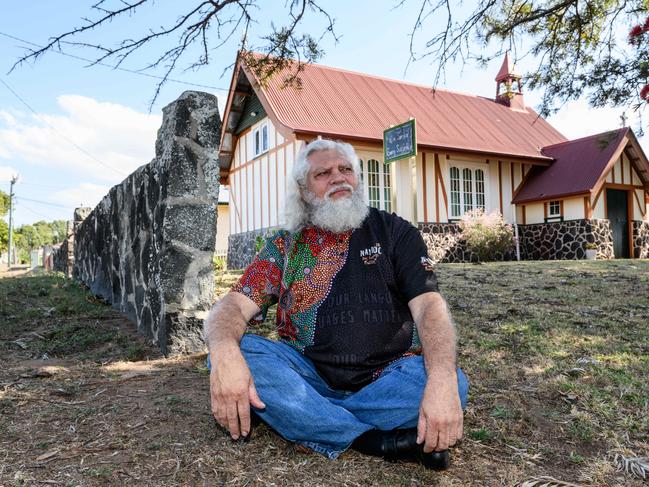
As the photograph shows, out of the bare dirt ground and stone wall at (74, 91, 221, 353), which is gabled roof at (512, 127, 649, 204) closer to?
the bare dirt ground

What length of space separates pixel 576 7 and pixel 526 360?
13.2 ft

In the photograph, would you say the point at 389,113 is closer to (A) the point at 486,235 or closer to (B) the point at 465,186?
(B) the point at 465,186

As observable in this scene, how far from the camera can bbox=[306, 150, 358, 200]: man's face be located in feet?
8.89

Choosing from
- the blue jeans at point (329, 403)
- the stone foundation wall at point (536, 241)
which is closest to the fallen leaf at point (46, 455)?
the blue jeans at point (329, 403)

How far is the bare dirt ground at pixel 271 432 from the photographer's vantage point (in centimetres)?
216

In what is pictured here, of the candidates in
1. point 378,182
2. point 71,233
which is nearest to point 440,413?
point 71,233

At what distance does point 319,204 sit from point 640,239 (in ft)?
59.2

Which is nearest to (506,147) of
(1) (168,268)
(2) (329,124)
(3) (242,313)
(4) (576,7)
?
(2) (329,124)

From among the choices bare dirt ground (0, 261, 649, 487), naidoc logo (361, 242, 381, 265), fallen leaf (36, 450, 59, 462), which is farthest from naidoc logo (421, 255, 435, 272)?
fallen leaf (36, 450, 59, 462)

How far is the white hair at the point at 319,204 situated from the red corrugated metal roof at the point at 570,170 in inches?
561

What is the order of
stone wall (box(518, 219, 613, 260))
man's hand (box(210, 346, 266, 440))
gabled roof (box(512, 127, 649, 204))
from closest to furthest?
man's hand (box(210, 346, 266, 440))
gabled roof (box(512, 127, 649, 204))
stone wall (box(518, 219, 613, 260))

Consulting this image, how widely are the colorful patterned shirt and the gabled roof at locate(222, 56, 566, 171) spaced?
1014cm

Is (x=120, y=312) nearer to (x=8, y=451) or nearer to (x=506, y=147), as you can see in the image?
(x=8, y=451)

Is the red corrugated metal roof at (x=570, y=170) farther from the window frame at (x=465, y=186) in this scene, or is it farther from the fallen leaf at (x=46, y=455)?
the fallen leaf at (x=46, y=455)
